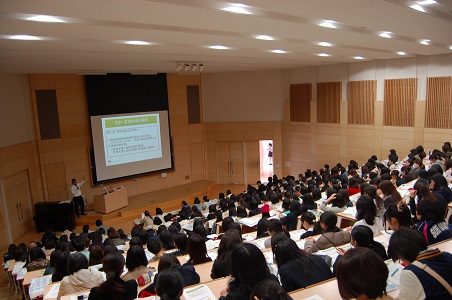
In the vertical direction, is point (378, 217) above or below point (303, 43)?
below

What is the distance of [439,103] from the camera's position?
1057 centimetres

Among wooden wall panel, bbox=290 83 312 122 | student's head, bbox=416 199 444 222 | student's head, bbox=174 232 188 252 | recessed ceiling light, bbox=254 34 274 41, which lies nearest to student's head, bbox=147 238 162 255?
student's head, bbox=174 232 188 252

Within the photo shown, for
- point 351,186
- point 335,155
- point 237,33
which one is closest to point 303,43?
point 237,33

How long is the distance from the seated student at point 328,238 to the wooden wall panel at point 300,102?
393 inches

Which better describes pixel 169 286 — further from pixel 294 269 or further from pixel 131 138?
pixel 131 138

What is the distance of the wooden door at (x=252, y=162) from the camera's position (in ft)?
52.0

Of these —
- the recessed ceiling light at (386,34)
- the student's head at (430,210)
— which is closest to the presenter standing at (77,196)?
the recessed ceiling light at (386,34)

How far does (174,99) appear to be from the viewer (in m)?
14.7

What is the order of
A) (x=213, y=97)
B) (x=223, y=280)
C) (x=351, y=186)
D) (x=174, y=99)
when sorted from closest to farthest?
(x=223, y=280) → (x=351, y=186) → (x=174, y=99) → (x=213, y=97)

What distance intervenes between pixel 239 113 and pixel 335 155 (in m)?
4.49

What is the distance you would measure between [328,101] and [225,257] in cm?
1071

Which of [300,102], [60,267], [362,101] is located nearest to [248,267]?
[60,267]

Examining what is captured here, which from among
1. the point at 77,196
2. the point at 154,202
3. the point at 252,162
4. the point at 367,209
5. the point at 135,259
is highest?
the point at 367,209

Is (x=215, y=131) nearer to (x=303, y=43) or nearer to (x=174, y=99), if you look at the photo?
(x=174, y=99)
